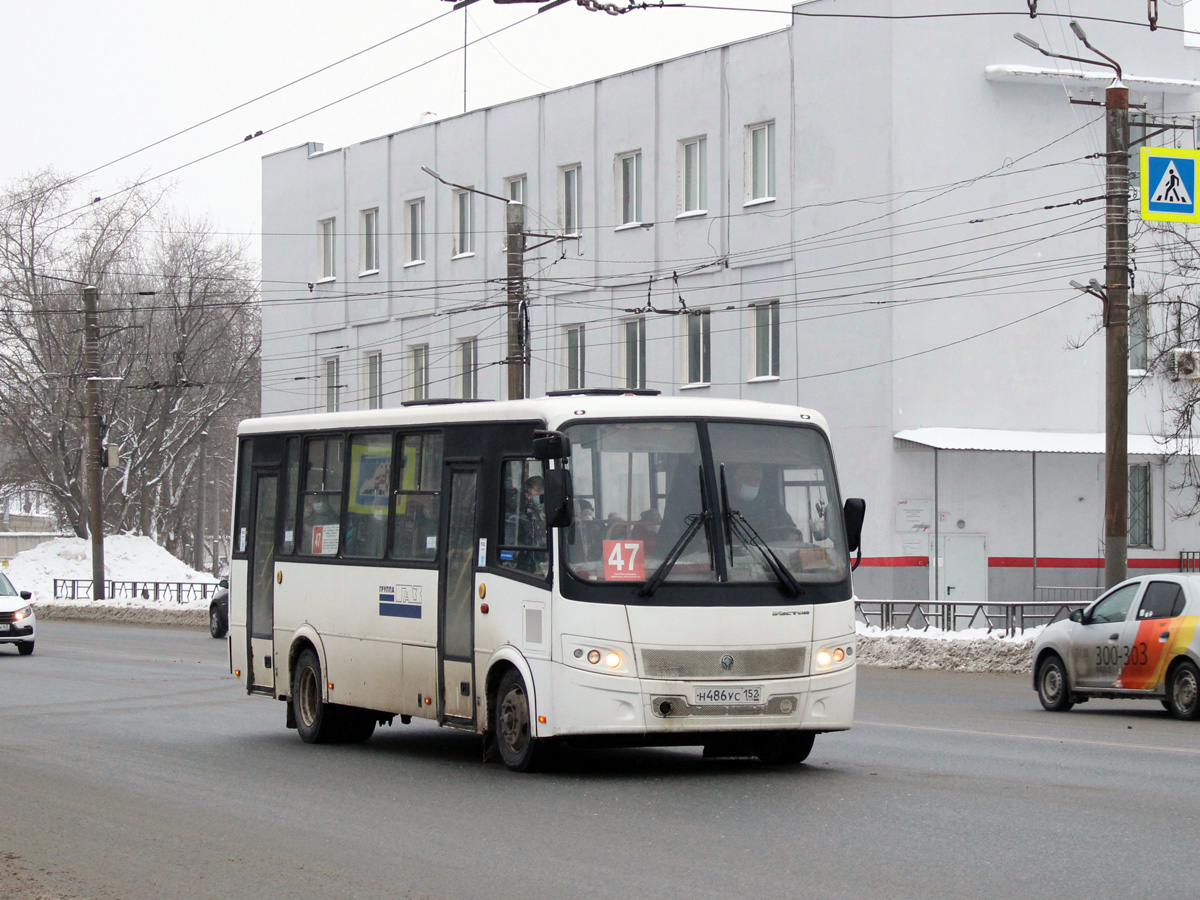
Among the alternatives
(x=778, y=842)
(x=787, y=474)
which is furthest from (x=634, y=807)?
(x=787, y=474)

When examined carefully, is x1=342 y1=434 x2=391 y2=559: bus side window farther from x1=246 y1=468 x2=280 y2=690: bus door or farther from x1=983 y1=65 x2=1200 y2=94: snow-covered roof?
x1=983 y1=65 x2=1200 y2=94: snow-covered roof

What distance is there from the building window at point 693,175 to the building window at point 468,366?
9.17 meters

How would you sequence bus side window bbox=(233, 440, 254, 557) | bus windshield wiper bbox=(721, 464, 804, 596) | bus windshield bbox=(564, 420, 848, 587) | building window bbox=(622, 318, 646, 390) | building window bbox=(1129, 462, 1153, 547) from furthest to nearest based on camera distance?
1. building window bbox=(622, 318, 646, 390)
2. building window bbox=(1129, 462, 1153, 547)
3. bus side window bbox=(233, 440, 254, 557)
4. bus windshield wiper bbox=(721, 464, 804, 596)
5. bus windshield bbox=(564, 420, 848, 587)

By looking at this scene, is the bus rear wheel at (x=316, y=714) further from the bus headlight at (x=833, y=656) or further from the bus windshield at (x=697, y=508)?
the bus headlight at (x=833, y=656)

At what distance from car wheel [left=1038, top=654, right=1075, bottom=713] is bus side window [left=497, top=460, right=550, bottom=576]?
850cm

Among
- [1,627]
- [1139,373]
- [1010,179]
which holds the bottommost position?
[1,627]

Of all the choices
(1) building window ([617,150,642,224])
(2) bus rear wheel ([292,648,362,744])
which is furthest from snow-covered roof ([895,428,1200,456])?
(2) bus rear wheel ([292,648,362,744])

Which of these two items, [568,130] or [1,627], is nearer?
[1,627]

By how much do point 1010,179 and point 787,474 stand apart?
91.9ft

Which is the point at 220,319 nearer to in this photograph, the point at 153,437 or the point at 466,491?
the point at 153,437

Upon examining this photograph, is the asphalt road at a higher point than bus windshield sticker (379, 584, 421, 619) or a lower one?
lower

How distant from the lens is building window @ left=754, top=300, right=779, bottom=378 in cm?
4097

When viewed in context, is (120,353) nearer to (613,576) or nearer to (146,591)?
(146,591)

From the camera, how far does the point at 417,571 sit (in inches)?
551
